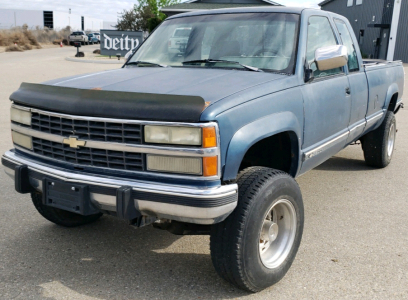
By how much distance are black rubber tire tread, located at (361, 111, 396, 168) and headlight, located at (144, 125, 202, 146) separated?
4.03 metres

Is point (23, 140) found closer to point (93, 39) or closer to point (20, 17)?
point (93, 39)

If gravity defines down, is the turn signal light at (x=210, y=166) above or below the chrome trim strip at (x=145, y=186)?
above

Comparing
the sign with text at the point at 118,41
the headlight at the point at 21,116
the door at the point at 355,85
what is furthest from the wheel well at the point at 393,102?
the sign with text at the point at 118,41

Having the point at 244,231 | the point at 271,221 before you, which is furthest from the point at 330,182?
the point at 244,231

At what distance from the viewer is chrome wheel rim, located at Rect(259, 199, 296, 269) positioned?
10.5 ft

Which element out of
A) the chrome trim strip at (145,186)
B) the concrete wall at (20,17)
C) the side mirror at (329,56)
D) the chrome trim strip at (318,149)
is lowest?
the chrome trim strip at (318,149)

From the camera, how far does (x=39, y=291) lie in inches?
120

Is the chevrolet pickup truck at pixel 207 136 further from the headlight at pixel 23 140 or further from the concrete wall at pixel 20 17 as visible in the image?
the concrete wall at pixel 20 17

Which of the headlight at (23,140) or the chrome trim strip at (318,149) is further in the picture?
the chrome trim strip at (318,149)

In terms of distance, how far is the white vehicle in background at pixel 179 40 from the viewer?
417 centimetres

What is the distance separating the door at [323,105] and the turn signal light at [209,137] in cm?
124

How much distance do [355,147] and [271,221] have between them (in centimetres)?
483

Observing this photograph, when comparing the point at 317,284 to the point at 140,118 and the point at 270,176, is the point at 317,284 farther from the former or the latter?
the point at 140,118

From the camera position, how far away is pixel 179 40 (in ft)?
14.1
